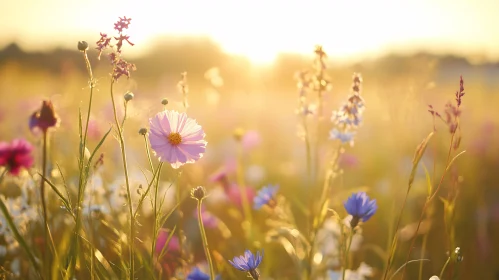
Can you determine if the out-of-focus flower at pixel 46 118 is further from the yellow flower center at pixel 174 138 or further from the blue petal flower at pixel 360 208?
the blue petal flower at pixel 360 208

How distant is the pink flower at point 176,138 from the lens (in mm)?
1031

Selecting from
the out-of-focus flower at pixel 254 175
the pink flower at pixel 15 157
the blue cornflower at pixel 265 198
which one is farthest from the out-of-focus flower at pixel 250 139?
the pink flower at pixel 15 157

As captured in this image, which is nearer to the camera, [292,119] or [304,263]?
[304,263]

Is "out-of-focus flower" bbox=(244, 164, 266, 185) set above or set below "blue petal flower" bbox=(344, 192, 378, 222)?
below

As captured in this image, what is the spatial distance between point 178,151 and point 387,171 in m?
2.80

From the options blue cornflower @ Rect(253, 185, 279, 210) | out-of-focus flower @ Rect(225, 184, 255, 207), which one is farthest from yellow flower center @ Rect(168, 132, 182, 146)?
out-of-focus flower @ Rect(225, 184, 255, 207)

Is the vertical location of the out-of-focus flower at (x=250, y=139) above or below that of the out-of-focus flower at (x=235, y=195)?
above

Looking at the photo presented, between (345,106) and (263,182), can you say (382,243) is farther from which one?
(345,106)

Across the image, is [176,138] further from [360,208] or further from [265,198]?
[265,198]

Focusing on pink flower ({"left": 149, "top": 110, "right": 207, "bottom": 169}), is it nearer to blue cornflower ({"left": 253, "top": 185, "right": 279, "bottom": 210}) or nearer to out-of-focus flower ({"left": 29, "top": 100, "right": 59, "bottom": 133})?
out-of-focus flower ({"left": 29, "top": 100, "right": 59, "bottom": 133})

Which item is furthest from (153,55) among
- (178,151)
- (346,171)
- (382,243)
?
(178,151)

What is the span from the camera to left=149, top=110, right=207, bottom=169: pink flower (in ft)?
3.38

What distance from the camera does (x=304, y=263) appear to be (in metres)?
1.45

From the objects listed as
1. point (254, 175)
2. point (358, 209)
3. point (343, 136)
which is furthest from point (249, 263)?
point (254, 175)
